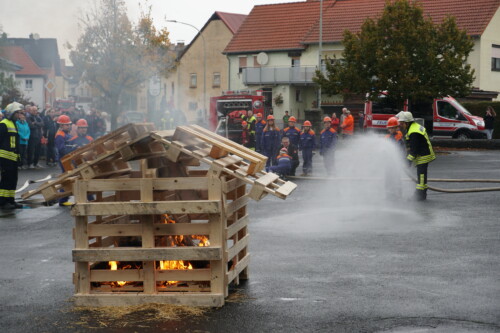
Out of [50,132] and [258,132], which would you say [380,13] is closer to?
[258,132]

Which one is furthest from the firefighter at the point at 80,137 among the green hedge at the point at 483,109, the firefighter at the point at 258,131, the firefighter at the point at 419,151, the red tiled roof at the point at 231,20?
the red tiled roof at the point at 231,20

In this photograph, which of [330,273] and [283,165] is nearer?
[330,273]

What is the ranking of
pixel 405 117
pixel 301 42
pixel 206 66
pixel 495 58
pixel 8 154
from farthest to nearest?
pixel 206 66 → pixel 301 42 → pixel 495 58 → pixel 405 117 → pixel 8 154

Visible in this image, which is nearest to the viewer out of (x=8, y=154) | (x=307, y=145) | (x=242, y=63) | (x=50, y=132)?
(x=8, y=154)

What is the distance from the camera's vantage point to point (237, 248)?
8094 millimetres

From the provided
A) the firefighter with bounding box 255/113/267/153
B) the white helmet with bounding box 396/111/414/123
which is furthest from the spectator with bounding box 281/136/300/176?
the white helmet with bounding box 396/111/414/123

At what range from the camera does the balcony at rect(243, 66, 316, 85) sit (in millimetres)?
56281

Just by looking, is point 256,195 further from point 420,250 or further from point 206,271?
point 420,250

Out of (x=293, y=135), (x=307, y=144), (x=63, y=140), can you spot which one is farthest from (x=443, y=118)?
(x=63, y=140)

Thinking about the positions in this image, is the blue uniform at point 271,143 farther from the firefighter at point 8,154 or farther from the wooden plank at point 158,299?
the wooden plank at point 158,299

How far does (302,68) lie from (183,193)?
4876cm

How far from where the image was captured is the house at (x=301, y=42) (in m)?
49.7

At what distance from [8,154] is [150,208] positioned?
9.04 meters

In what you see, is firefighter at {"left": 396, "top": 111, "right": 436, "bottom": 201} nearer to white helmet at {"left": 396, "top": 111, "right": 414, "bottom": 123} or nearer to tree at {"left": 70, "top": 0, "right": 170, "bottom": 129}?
white helmet at {"left": 396, "top": 111, "right": 414, "bottom": 123}
